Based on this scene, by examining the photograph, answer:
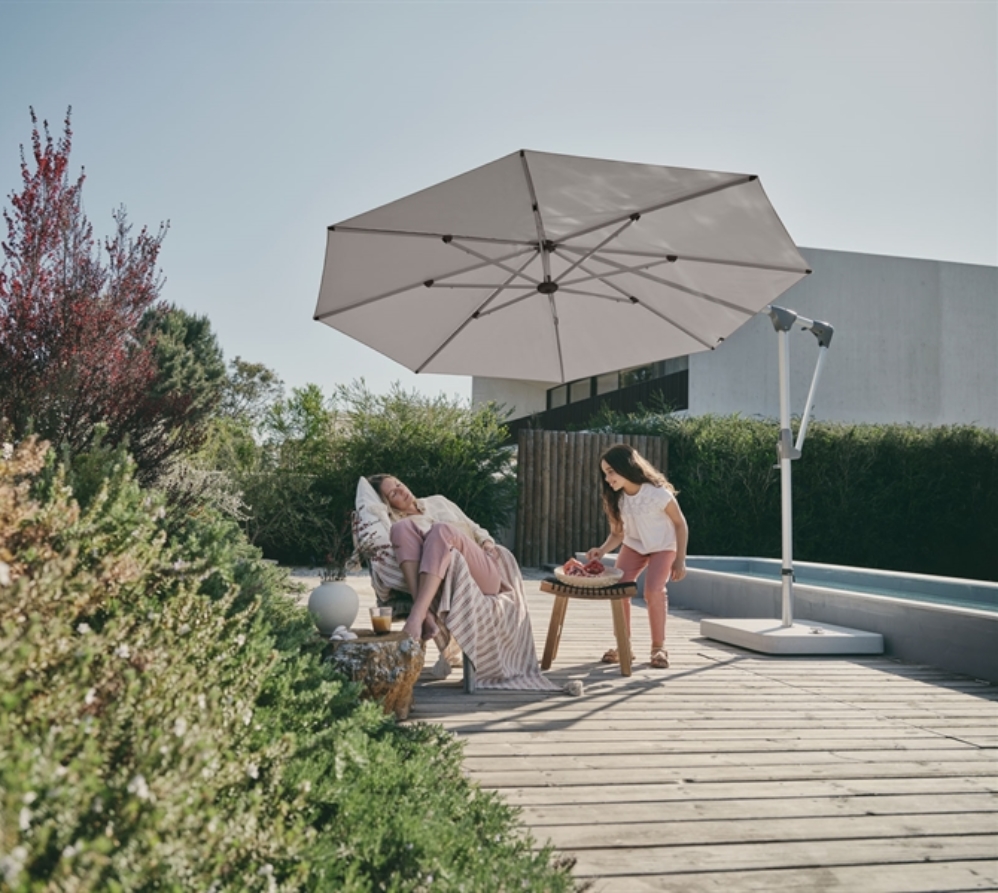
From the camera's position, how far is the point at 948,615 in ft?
15.1

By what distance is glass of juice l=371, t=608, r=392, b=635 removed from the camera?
142 inches

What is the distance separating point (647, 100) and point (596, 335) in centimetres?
212

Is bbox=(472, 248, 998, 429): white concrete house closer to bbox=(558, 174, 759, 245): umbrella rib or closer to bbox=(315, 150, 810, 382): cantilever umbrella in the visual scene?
bbox=(315, 150, 810, 382): cantilever umbrella

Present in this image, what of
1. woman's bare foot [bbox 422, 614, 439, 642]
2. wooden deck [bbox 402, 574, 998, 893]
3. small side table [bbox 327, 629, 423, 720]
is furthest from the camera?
woman's bare foot [bbox 422, 614, 439, 642]

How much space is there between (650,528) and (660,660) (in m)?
0.77

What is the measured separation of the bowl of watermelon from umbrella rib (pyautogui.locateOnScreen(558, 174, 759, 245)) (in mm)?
1796

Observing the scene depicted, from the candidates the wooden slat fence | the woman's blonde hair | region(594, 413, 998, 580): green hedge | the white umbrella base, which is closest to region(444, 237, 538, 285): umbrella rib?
the woman's blonde hair

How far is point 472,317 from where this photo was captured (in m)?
5.06

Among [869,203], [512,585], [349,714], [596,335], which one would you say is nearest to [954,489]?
[869,203]

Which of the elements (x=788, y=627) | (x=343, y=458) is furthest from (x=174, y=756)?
(x=343, y=458)

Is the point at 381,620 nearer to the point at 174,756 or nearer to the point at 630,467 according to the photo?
the point at 630,467

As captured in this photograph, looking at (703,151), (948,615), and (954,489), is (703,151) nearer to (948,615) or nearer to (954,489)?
(948,615)

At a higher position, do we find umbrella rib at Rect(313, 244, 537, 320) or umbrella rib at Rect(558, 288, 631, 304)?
umbrella rib at Rect(558, 288, 631, 304)

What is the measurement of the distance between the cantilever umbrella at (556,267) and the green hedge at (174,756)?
2065mm
